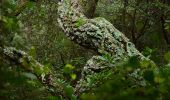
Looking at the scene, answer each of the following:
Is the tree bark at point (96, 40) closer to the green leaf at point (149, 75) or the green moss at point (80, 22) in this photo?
the green moss at point (80, 22)

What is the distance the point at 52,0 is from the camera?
10.1 m

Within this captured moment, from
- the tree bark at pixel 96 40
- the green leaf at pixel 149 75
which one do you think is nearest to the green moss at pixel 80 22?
the tree bark at pixel 96 40

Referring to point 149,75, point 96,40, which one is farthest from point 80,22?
point 149,75

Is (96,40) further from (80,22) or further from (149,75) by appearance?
(149,75)

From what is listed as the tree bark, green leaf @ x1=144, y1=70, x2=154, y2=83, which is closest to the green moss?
the tree bark

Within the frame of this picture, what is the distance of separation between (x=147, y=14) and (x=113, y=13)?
3.97 feet

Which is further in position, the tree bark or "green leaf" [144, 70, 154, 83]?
the tree bark

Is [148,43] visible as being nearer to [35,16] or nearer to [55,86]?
[35,16]

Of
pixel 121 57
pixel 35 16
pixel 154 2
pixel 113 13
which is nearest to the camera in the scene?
pixel 121 57

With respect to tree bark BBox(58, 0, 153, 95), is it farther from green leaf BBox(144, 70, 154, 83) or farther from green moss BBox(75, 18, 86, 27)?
green leaf BBox(144, 70, 154, 83)

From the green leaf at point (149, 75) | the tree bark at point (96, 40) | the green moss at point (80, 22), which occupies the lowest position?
the tree bark at point (96, 40)

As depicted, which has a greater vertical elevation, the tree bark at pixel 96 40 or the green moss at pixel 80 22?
the green moss at pixel 80 22

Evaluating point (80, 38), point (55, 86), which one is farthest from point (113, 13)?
point (55, 86)

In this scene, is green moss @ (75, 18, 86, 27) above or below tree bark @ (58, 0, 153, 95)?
above
